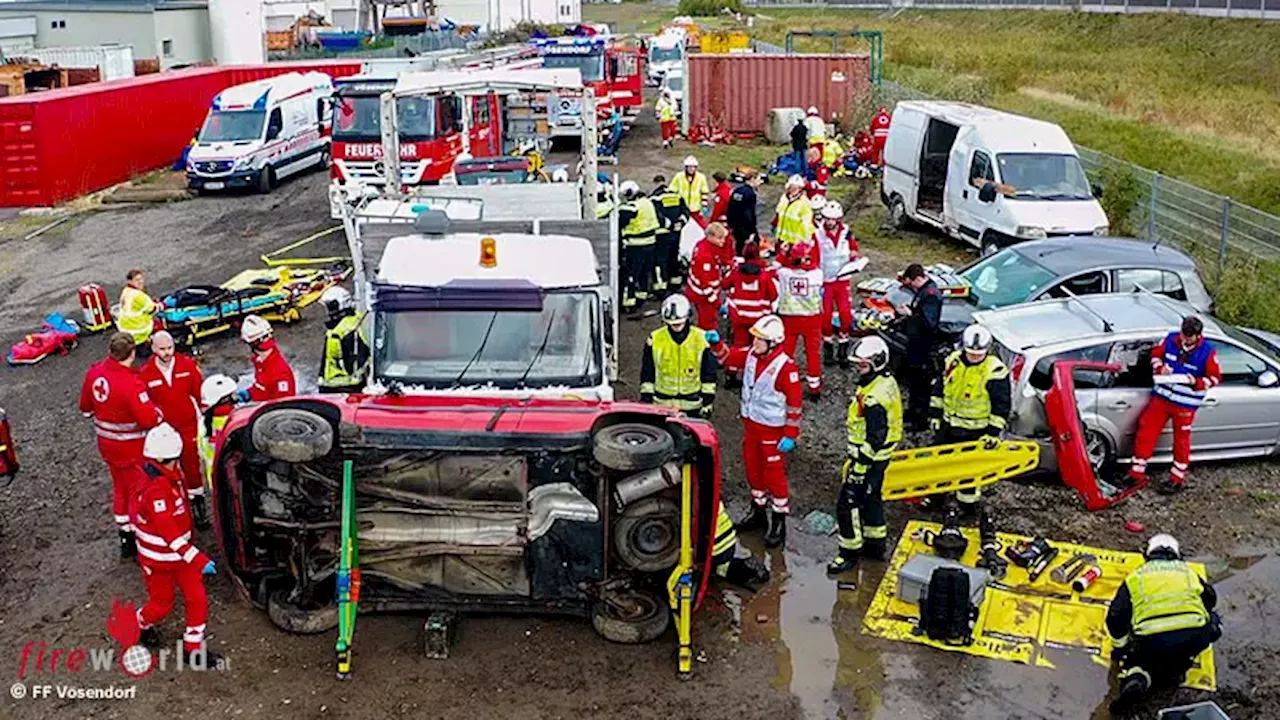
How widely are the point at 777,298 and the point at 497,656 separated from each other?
18.2ft

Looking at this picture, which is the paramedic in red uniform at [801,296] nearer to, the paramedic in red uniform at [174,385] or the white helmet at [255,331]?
the white helmet at [255,331]

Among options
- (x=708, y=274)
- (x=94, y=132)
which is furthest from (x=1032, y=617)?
(x=94, y=132)

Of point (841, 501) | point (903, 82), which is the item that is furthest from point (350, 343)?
point (903, 82)

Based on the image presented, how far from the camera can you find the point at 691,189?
16.3 m

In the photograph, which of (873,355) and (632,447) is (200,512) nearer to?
(632,447)

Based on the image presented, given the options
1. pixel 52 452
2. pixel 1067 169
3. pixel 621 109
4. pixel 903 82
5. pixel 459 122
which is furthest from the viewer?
pixel 903 82

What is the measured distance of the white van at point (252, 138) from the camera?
23828mm

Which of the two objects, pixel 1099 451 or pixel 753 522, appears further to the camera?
pixel 1099 451

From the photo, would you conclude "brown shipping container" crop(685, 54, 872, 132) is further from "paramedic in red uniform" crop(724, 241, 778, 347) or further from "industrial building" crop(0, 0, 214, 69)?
"industrial building" crop(0, 0, 214, 69)

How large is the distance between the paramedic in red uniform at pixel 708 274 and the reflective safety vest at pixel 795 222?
26.9 inches

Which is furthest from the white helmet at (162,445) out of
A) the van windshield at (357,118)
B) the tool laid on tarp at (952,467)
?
the van windshield at (357,118)

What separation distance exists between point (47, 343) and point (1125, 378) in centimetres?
1215

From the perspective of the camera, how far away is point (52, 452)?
436 inches

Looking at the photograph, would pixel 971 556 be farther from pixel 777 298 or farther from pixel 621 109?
pixel 621 109
